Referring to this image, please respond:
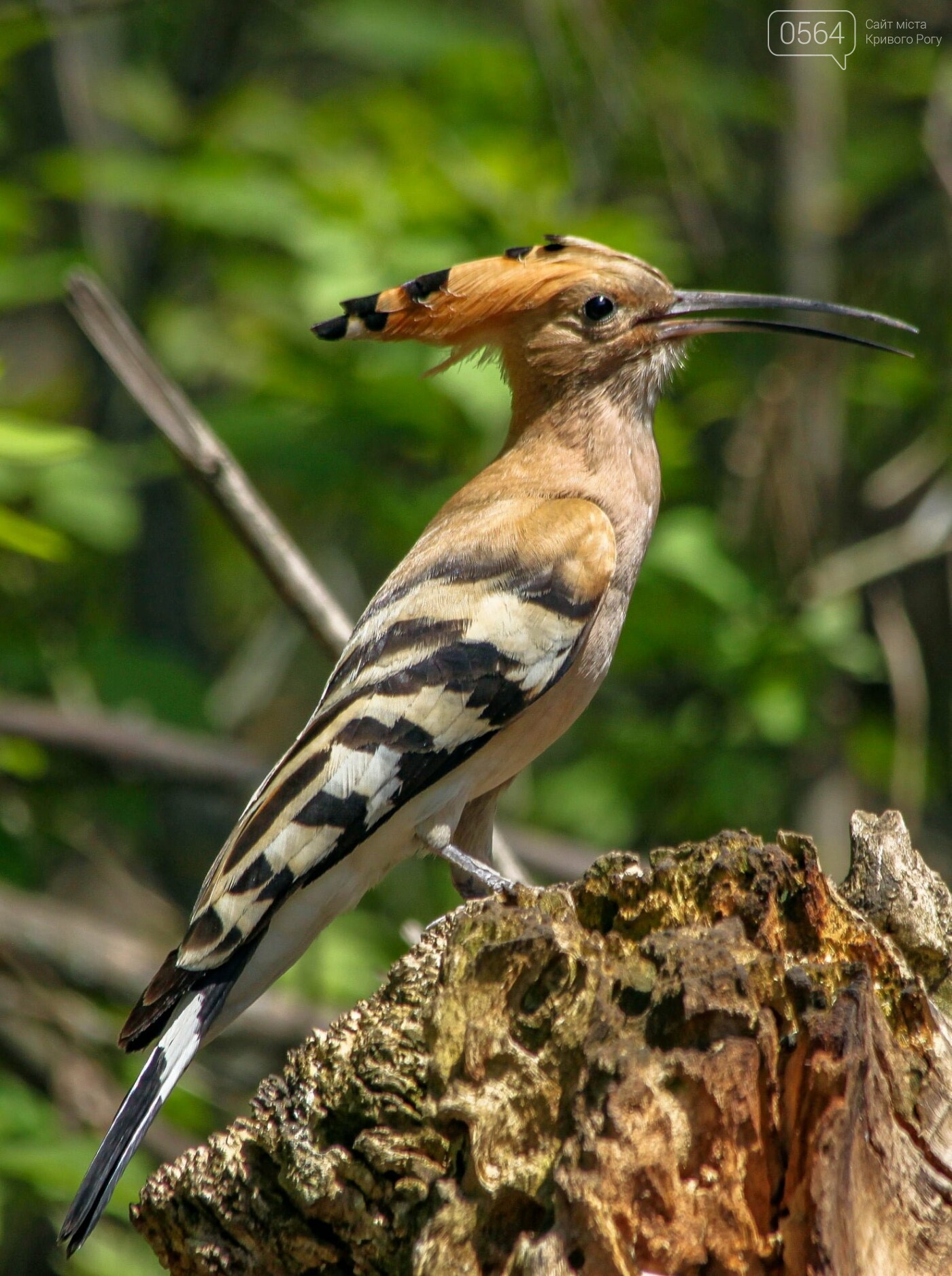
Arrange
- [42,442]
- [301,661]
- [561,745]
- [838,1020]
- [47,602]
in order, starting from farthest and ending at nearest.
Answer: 1. [301,661]
2. [561,745]
3. [47,602]
4. [42,442]
5. [838,1020]

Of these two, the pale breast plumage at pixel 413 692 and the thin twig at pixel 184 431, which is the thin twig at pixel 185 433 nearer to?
the thin twig at pixel 184 431

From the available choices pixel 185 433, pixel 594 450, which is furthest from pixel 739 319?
pixel 185 433

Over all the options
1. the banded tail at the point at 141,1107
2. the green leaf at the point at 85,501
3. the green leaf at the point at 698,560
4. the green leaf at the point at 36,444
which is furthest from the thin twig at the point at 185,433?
the green leaf at the point at 698,560

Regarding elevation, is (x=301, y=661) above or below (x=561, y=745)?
above

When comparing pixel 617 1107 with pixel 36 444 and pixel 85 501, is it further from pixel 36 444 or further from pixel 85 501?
pixel 85 501

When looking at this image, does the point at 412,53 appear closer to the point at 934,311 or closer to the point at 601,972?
the point at 934,311

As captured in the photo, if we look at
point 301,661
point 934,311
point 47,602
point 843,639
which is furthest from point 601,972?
point 301,661

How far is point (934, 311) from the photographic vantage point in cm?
681

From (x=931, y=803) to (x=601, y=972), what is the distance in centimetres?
532

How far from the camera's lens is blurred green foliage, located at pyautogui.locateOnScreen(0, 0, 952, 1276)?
17.8 feet

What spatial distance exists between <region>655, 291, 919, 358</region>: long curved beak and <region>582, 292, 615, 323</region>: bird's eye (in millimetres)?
154

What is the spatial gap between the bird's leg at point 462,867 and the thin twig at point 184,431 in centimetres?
73

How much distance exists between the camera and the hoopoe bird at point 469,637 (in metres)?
3.42

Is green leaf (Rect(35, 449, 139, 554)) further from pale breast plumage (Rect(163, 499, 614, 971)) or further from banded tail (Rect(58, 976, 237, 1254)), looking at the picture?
banded tail (Rect(58, 976, 237, 1254))
